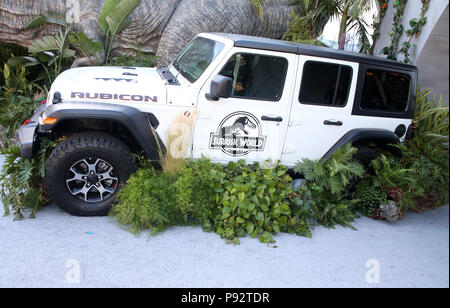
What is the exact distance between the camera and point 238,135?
4.15m

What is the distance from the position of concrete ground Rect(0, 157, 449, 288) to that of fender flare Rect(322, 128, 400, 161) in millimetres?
983

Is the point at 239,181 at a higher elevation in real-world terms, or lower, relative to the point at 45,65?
lower

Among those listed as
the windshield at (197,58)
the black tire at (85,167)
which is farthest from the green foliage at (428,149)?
the black tire at (85,167)

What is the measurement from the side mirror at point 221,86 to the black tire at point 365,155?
1.88 meters

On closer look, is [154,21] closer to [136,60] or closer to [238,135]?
[136,60]

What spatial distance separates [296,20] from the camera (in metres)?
7.96

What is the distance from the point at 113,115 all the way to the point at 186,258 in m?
1.52

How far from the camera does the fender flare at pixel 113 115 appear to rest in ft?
12.0

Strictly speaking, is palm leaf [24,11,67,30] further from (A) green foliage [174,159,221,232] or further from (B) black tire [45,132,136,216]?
(A) green foliage [174,159,221,232]

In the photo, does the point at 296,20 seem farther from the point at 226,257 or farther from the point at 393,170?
the point at 226,257

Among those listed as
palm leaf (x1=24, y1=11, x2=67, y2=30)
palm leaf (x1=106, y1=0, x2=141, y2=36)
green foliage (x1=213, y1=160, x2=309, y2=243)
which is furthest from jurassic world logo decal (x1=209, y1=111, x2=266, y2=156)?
palm leaf (x1=24, y1=11, x2=67, y2=30)

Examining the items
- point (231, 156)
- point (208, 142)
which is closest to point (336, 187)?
point (231, 156)

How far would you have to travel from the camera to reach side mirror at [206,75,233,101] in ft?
12.2

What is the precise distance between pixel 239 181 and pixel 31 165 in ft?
7.07
